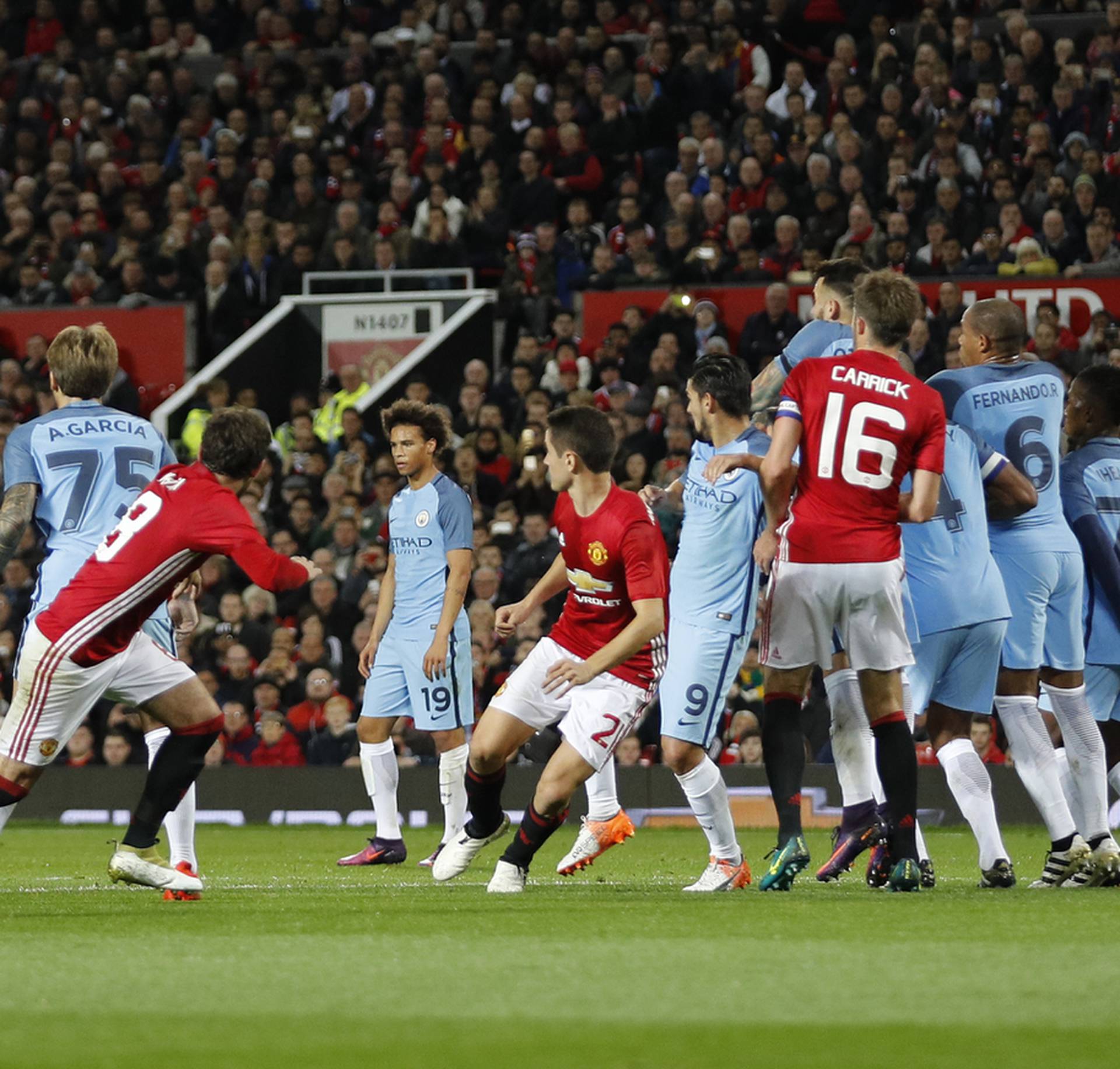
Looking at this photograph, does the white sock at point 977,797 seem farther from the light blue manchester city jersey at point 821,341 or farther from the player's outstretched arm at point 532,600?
the light blue manchester city jersey at point 821,341

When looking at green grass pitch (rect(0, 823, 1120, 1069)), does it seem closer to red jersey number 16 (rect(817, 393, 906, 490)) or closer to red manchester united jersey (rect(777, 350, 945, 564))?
red manchester united jersey (rect(777, 350, 945, 564))

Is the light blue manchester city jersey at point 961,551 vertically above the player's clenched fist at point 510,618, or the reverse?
the light blue manchester city jersey at point 961,551

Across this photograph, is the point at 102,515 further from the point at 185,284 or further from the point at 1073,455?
the point at 185,284

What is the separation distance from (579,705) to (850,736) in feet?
3.66

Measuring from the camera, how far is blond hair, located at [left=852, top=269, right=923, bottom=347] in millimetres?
7594

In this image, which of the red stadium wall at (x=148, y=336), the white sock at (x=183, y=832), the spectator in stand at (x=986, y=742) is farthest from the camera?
the red stadium wall at (x=148, y=336)

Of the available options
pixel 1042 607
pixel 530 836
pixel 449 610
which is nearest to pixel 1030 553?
pixel 1042 607

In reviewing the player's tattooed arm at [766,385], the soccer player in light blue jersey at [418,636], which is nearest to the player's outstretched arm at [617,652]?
the player's tattooed arm at [766,385]

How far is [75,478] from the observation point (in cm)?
823

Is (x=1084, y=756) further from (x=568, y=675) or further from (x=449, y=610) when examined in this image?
(x=449, y=610)

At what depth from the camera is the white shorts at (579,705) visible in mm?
7836

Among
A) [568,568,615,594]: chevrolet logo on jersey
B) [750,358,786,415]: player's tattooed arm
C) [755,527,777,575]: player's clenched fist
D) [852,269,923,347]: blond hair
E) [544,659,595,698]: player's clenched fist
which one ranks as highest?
[852,269,923,347]: blond hair

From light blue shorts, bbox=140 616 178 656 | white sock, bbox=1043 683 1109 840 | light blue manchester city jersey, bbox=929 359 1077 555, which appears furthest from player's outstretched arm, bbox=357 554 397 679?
white sock, bbox=1043 683 1109 840

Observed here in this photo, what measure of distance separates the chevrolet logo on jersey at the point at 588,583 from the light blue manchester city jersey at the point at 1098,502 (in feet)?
7.70
